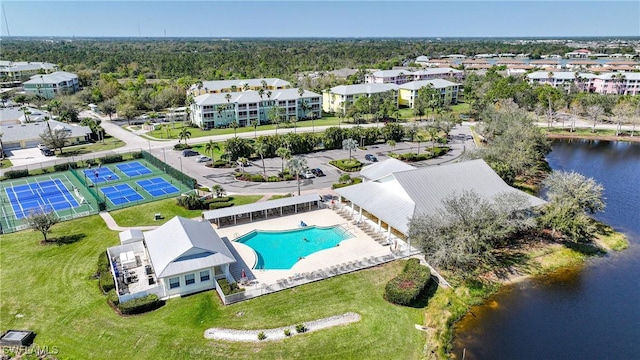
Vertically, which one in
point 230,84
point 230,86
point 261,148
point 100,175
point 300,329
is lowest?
point 300,329

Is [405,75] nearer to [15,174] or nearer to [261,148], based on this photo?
[261,148]

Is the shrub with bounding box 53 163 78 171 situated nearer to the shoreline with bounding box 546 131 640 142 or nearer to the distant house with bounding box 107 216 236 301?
the distant house with bounding box 107 216 236 301

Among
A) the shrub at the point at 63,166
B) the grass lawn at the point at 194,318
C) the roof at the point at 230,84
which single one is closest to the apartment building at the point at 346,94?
the roof at the point at 230,84

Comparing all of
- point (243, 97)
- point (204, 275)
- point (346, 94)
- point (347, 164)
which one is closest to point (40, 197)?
point (204, 275)

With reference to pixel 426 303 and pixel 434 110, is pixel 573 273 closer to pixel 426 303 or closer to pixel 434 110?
pixel 426 303

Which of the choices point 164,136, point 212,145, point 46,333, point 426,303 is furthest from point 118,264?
point 164,136

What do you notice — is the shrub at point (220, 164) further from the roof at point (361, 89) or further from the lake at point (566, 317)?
the roof at point (361, 89)

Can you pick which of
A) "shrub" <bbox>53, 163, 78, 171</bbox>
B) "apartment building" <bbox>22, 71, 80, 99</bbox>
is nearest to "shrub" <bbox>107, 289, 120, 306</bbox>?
"shrub" <bbox>53, 163, 78, 171</bbox>
